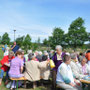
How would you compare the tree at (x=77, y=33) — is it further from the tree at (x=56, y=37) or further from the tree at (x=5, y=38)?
the tree at (x=5, y=38)

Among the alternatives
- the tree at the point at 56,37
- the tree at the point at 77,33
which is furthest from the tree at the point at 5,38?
the tree at the point at 77,33


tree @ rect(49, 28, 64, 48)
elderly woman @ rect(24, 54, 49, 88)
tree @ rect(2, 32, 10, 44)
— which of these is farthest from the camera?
tree @ rect(2, 32, 10, 44)

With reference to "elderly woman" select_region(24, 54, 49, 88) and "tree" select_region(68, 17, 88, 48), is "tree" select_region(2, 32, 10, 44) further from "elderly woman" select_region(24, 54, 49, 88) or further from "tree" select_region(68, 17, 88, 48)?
"elderly woman" select_region(24, 54, 49, 88)

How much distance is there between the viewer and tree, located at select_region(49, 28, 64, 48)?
29.2 meters

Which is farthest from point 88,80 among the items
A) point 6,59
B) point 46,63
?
point 6,59

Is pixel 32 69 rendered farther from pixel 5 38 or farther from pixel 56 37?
pixel 5 38

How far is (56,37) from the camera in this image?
29422 millimetres

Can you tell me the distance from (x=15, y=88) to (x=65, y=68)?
261 centimetres

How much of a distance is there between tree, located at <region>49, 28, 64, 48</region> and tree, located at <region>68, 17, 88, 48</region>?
7.76ft

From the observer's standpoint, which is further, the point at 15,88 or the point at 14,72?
the point at 15,88

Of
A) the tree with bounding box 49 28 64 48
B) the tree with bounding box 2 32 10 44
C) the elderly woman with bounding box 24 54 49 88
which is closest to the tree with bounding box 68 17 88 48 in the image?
the tree with bounding box 49 28 64 48

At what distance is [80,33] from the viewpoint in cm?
2702

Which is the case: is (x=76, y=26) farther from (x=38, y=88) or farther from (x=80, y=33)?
(x=38, y=88)

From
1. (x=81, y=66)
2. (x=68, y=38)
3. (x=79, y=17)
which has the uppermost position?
(x=79, y=17)
